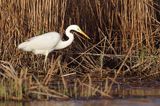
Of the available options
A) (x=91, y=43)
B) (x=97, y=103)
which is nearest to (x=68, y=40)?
(x=91, y=43)

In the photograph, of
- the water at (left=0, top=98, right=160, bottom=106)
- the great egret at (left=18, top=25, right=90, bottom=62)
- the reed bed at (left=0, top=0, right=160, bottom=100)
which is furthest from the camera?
the great egret at (left=18, top=25, right=90, bottom=62)

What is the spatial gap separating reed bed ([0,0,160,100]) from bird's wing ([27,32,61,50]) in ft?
0.69

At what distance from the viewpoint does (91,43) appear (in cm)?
1009

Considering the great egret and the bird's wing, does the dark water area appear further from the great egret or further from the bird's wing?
the bird's wing

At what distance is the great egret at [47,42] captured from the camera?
9.02 meters

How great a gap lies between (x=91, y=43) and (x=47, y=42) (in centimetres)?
104

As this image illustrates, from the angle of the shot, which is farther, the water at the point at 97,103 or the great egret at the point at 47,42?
the great egret at the point at 47,42

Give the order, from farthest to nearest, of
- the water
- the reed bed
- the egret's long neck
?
1. the egret's long neck
2. the reed bed
3. the water

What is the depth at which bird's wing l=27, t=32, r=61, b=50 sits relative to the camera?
905 centimetres

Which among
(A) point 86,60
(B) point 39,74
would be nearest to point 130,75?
(A) point 86,60

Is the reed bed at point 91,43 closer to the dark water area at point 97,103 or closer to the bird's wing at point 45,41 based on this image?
the bird's wing at point 45,41

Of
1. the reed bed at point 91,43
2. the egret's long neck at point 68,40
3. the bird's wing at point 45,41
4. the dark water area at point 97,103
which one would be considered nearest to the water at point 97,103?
the dark water area at point 97,103


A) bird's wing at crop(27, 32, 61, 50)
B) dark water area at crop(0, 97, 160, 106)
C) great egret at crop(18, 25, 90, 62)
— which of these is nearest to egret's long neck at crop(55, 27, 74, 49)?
great egret at crop(18, 25, 90, 62)

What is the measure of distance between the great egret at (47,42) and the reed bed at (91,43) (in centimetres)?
16
